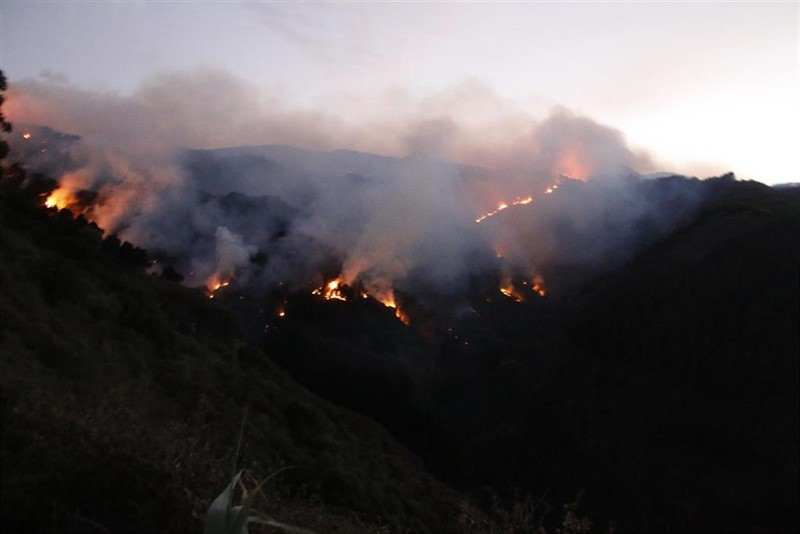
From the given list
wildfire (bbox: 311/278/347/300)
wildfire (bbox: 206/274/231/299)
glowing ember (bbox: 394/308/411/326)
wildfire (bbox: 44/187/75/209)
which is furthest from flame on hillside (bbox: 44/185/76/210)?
glowing ember (bbox: 394/308/411/326)

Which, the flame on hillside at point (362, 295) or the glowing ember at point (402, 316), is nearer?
the glowing ember at point (402, 316)

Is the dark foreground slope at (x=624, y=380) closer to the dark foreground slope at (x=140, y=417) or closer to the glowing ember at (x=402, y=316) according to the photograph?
the glowing ember at (x=402, y=316)

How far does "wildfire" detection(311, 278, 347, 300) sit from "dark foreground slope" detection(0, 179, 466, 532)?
1996 centimetres

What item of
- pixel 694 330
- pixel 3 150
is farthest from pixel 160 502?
pixel 694 330

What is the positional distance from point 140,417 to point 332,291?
4443 centimetres

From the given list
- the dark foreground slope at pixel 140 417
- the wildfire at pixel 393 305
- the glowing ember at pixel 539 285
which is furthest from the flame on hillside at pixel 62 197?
the glowing ember at pixel 539 285

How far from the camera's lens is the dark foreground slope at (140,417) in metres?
5.07

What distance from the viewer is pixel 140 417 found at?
8.50 metres

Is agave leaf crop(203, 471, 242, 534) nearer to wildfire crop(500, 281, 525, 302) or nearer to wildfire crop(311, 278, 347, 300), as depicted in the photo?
wildfire crop(311, 278, 347, 300)

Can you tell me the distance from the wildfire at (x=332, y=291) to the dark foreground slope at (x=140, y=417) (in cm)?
1996

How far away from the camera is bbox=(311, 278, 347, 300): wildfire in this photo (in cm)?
5167

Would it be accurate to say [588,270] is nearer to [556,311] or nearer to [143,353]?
[556,311]

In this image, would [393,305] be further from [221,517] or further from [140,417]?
[221,517]

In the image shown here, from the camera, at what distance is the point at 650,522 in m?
29.2
